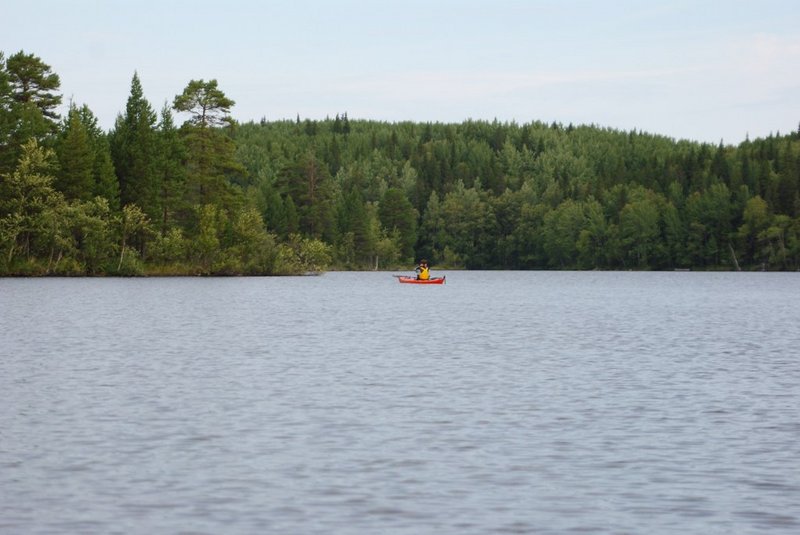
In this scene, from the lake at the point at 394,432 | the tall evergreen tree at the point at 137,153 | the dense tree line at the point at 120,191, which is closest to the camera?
the lake at the point at 394,432

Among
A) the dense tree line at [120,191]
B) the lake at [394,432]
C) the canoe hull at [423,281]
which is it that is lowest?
the lake at [394,432]

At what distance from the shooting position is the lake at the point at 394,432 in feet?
52.0

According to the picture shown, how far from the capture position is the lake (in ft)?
52.0

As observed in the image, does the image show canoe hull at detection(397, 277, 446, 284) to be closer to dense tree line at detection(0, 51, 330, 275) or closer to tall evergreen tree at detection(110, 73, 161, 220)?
dense tree line at detection(0, 51, 330, 275)

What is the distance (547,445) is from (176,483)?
7466 mm

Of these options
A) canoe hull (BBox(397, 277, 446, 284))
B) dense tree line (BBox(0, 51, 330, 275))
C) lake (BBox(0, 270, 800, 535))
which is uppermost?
dense tree line (BBox(0, 51, 330, 275))

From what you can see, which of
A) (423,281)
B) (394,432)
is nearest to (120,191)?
(423,281)

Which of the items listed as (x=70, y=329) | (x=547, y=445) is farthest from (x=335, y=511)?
(x=70, y=329)

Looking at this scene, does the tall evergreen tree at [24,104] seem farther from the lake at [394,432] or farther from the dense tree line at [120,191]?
the lake at [394,432]

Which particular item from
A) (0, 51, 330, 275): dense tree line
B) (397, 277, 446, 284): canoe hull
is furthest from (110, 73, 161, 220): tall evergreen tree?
(397, 277, 446, 284): canoe hull

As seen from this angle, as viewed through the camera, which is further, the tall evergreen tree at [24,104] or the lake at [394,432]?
the tall evergreen tree at [24,104]

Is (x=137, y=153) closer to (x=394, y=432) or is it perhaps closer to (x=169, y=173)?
(x=169, y=173)

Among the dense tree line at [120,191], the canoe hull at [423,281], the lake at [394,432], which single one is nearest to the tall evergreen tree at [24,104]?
the dense tree line at [120,191]

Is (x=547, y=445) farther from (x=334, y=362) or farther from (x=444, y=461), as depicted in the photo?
(x=334, y=362)
